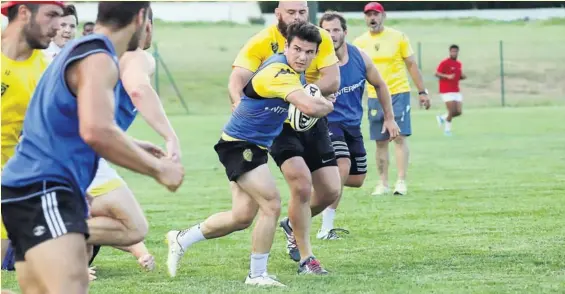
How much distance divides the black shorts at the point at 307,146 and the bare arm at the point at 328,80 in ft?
0.94

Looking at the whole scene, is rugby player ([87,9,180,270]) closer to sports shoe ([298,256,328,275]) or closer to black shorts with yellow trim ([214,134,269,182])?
black shorts with yellow trim ([214,134,269,182])

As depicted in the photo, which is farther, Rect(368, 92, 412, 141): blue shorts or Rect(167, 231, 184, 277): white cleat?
Rect(368, 92, 412, 141): blue shorts

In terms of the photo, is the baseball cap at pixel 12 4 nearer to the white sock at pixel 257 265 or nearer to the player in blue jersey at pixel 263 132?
the player in blue jersey at pixel 263 132


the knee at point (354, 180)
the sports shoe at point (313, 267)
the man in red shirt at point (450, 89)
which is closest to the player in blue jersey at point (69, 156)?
the sports shoe at point (313, 267)

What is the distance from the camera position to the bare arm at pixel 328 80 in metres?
9.06

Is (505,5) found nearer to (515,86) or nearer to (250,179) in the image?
(515,86)

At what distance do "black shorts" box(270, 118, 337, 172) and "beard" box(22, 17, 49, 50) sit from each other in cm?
237

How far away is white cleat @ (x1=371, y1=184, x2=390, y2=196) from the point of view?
561 inches

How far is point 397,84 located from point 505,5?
127 ft

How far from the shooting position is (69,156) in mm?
5211

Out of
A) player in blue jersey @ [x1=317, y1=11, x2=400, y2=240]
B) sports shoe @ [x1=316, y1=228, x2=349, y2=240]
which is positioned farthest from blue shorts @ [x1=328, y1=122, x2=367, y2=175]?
sports shoe @ [x1=316, y1=228, x2=349, y2=240]

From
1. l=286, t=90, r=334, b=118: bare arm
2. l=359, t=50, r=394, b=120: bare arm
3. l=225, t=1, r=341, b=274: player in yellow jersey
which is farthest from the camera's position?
l=359, t=50, r=394, b=120: bare arm

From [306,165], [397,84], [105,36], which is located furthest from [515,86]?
[105,36]

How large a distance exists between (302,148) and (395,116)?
620 cm
